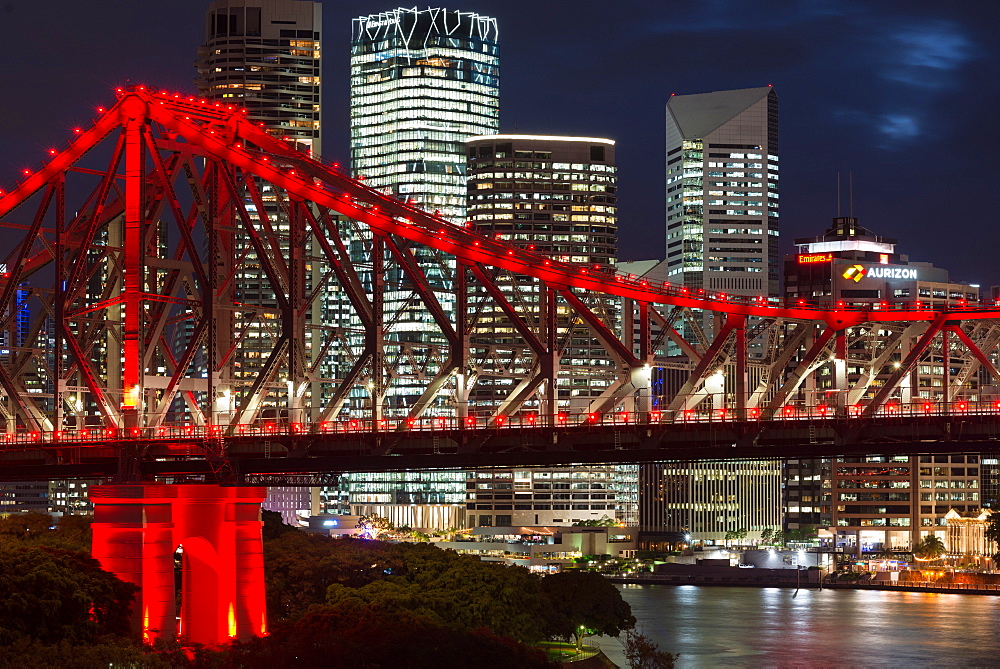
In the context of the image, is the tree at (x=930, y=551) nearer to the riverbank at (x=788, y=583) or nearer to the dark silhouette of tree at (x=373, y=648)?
the riverbank at (x=788, y=583)

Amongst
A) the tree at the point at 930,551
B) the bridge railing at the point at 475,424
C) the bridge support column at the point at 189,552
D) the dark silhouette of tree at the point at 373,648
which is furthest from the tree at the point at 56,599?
the tree at the point at 930,551

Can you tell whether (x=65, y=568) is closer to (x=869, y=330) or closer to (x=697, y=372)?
(x=697, y=372)

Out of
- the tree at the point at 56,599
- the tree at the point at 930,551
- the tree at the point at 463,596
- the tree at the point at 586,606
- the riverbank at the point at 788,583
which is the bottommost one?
the riverbank at the point at 788,583

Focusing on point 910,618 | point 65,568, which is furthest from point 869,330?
point 910,618

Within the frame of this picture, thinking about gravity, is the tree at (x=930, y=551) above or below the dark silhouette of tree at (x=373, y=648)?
below

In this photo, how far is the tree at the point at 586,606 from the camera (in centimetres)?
9881

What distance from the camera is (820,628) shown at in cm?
12244

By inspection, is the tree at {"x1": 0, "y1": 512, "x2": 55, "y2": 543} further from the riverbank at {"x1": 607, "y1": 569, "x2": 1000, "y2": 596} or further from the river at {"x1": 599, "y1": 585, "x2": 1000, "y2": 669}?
the riverbank at {"x1": 607, "y1": 569, "x2": 1000, "y2": 596}

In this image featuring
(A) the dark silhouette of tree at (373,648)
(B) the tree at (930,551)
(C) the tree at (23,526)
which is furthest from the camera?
(B) the tree at (930,551)

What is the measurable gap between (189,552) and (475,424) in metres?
13.1

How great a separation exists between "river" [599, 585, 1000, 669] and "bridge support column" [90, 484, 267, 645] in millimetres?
28941

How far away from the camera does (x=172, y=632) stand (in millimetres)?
71375

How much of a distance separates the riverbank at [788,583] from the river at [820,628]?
4350mm

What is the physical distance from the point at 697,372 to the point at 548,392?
23.0 ft
